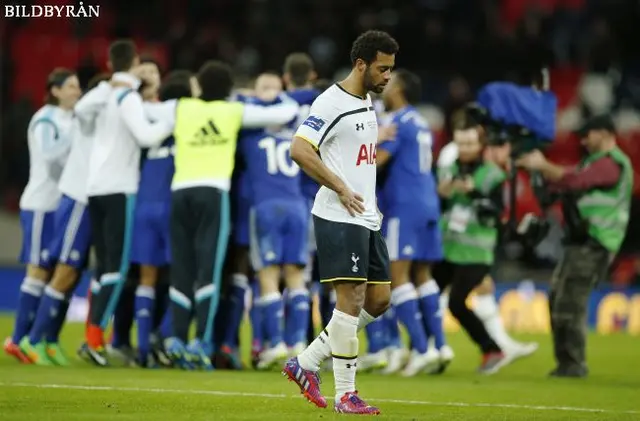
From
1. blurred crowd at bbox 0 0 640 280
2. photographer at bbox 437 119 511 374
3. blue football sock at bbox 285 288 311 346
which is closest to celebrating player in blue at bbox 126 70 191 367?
blue football sock at bbox 285 288 311 346

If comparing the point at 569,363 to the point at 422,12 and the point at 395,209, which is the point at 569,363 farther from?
the point at 422,12

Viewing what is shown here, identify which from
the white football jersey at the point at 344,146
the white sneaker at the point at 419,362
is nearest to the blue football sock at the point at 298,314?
the white sneaker at the point at 419,362

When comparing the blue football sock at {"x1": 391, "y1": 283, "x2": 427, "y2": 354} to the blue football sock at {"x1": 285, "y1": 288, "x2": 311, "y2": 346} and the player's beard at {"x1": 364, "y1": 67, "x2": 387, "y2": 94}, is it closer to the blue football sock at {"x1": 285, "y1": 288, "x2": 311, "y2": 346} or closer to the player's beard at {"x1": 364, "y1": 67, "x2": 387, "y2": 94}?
the blue football sock at {"x1": 285, "y1": 288, "x2": 311, "y2": 346}

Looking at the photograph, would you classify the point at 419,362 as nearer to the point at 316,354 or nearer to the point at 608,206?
the point at 608,206

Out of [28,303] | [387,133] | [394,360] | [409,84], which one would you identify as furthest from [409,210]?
[28,303]

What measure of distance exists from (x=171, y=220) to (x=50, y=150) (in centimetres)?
173

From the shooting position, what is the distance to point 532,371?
14594 mm

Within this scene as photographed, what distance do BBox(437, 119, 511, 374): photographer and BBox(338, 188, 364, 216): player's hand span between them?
4707 millimetres

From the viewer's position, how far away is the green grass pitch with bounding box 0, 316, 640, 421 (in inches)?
367

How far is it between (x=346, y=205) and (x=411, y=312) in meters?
4.06

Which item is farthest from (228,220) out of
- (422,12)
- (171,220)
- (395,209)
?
(422,12)

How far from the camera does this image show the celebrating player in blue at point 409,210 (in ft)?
43.8

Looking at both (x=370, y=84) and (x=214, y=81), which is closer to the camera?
(x=370, y=84)

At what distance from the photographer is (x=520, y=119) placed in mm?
13867
